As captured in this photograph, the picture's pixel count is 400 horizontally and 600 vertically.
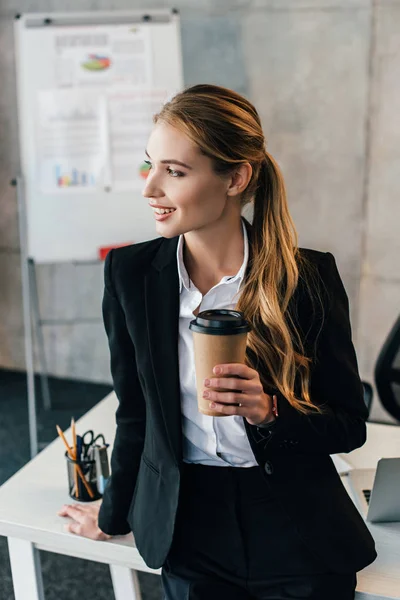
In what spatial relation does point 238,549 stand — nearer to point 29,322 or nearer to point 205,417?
point 205,417

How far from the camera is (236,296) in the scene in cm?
138

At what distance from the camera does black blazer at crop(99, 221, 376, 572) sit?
1.31m

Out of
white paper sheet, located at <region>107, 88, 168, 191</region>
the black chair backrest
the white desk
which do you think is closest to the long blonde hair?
the white desk

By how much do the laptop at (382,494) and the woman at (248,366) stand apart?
10 cm

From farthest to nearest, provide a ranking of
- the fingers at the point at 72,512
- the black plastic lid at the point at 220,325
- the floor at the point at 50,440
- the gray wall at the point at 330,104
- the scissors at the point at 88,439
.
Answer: the gray wall at the point at 330,104, the floor at the point at 50,440, the scissors at the point at 88,439, the fingers at the point at 72,512, the black plastic lid at the point at 220,325

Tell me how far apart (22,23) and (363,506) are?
9.23 ft

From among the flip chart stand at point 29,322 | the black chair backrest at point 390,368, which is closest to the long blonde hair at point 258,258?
the black chair backrest at point 390,368

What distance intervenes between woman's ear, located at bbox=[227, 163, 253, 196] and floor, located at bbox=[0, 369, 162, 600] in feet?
5.41

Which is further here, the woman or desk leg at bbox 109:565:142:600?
desk leg at bbox 109:565:142:600

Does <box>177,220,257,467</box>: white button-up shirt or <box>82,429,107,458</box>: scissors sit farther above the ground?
<box>177,220,257,467</box>: white button-up shirt

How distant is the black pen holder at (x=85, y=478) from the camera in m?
1.61

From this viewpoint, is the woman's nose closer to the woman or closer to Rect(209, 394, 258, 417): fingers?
the woman

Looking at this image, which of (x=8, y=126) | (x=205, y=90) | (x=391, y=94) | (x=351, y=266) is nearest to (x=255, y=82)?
(x=391, y=94)

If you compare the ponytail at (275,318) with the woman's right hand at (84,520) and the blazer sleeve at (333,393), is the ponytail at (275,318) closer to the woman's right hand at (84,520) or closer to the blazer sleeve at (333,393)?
the blazer sleeve at (333,393)
